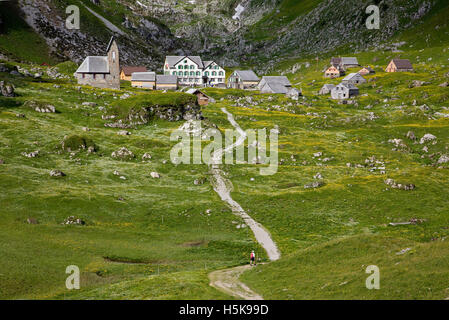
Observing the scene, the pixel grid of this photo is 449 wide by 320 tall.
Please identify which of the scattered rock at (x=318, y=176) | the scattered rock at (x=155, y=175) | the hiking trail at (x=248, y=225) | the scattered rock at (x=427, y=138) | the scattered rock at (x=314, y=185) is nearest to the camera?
the hiking trail at (x=248, y=225)

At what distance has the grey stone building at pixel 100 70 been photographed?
15562 cm

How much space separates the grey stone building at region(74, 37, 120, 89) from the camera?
511ft

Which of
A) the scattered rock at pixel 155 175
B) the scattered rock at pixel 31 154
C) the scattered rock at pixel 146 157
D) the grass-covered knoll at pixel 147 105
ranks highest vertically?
the grass-covered knoll at pixel 147 105

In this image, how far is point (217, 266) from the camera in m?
51.2

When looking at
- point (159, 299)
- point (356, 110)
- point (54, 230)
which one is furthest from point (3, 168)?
point (356, 110)

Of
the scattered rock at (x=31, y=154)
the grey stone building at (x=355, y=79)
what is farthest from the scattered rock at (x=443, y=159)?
the grey stone building at (x=355, y=79)

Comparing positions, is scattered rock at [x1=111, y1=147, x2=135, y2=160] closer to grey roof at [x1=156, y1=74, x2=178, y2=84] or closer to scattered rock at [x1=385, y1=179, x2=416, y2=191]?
scattered rock at [x1=385, y1=179, x2=416, y2=191]

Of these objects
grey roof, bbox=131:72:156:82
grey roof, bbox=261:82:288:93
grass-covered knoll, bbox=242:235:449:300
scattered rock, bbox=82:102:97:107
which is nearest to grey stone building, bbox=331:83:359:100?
grey roof, bbox=261:82:288:93

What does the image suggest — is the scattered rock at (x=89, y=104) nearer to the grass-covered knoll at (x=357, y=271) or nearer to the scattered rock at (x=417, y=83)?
the grass-covered knoll at (x=357, y=271)

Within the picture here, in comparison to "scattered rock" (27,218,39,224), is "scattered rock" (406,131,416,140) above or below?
above

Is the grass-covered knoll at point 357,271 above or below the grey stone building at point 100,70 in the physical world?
below

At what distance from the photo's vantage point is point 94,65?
157m

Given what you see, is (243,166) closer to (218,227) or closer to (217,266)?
(218,227)

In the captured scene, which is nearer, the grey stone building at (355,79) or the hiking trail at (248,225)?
the hiking trail at (248,225)
